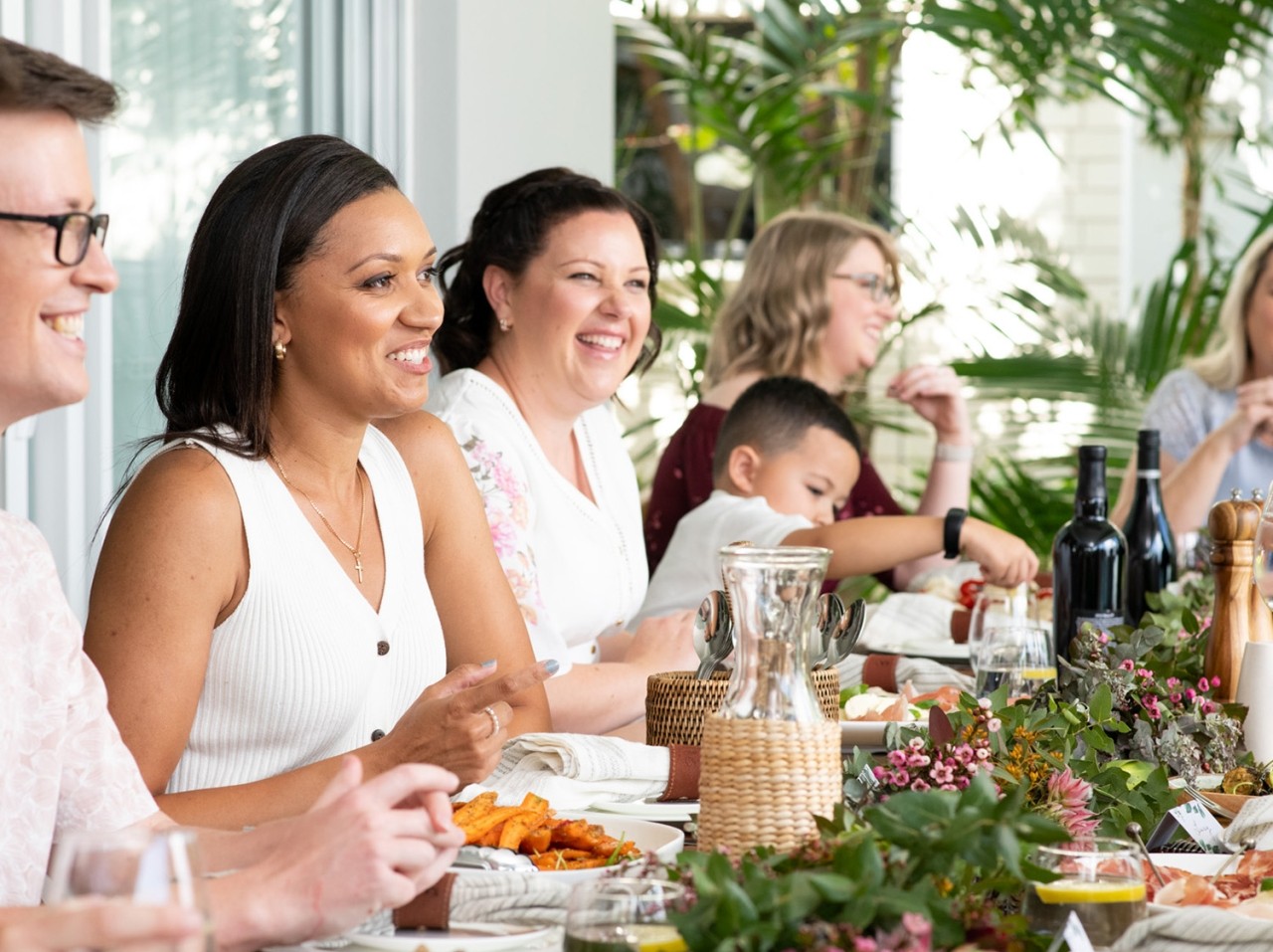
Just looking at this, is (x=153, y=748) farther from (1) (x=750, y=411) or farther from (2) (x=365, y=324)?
(1) (x=750, y=411)

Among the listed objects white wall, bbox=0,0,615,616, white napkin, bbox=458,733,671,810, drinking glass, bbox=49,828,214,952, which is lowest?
white napkin, bbox=458,733,671,810

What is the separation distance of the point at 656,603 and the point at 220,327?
131cm

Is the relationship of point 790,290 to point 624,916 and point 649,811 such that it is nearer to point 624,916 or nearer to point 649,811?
point 649,811

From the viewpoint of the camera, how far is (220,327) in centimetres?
181

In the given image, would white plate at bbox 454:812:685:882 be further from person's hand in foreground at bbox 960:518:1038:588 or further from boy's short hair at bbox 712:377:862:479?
boy's short hair at bbox 712:377:862:479

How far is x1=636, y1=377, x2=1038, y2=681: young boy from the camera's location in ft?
9.04

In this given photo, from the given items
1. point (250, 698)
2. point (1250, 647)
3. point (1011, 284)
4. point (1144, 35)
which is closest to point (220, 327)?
point (250, 698)

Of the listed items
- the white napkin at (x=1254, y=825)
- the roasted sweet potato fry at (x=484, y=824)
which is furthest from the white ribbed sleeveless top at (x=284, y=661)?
the white napkin at (x=1254, y=825)

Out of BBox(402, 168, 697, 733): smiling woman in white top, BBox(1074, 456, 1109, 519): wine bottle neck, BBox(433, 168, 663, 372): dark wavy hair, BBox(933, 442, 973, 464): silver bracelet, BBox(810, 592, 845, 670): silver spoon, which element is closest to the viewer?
BBox(810, 592, 845, 670): silver spoon

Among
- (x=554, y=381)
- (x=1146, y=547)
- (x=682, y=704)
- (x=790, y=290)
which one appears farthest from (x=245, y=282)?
(x=790, y=290)

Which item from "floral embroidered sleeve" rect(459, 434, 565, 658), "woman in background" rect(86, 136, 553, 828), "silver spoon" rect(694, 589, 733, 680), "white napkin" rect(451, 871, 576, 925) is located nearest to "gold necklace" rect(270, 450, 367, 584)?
"woman in background" rect(86, 136, 553, 828)

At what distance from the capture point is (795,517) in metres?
2.91

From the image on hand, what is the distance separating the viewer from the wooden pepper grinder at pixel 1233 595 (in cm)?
187

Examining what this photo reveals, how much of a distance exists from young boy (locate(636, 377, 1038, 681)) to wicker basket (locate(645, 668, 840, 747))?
95 centimetres
